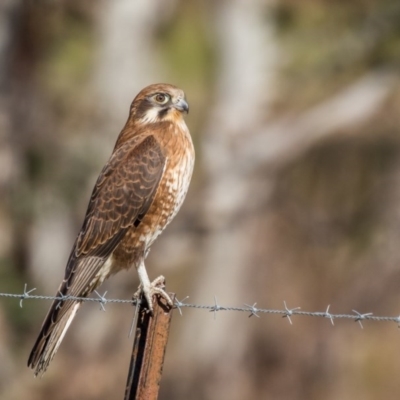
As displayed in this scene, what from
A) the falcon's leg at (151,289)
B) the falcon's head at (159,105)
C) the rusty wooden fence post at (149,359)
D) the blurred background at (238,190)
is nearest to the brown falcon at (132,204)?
the falcon's head at (159,105)

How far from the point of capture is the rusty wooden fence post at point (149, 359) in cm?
446

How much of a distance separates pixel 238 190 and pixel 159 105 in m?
7.09

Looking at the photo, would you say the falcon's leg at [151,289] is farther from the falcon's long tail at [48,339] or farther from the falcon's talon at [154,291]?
the falcon's long tail at [48,339]

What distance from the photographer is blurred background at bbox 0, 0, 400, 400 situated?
13.1 m

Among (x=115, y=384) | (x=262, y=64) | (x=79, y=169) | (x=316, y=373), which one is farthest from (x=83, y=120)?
(x=316, y=373)

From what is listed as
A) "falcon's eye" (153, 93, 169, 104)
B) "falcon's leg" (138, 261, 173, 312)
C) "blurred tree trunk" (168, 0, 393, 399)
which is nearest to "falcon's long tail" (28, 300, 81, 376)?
"falcon's leg" (138, 261, 173, 312)

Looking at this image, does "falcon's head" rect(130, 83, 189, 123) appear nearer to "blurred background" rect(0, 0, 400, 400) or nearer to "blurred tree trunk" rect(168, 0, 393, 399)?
"blurred background" rect(0, 0, 400, 400)

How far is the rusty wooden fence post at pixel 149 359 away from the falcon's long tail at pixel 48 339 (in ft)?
2.49

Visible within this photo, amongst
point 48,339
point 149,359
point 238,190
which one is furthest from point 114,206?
point 238,190

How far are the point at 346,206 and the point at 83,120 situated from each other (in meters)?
3.98

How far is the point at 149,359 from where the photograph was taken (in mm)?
4488

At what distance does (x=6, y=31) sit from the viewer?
42.5 ft

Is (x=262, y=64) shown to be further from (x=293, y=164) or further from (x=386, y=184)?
(x=386, y=184)

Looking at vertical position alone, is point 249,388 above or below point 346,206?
below
